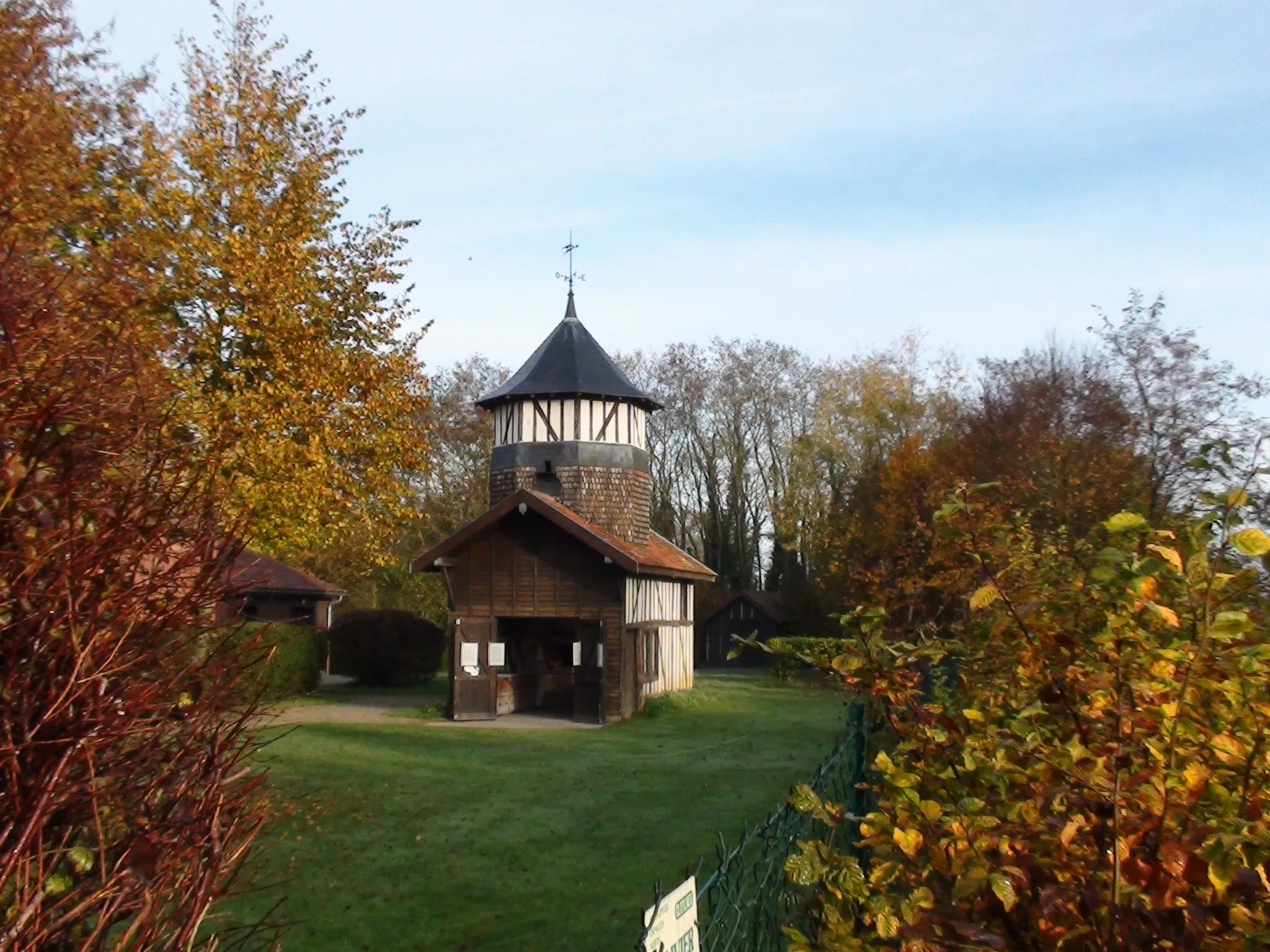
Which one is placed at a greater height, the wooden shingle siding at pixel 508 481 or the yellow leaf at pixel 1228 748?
the wooden shingle siding at pixel 508 481

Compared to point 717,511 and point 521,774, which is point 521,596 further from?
point 717,511

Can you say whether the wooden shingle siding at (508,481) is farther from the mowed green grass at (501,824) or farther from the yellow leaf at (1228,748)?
the yellow leaf at (1228,748)

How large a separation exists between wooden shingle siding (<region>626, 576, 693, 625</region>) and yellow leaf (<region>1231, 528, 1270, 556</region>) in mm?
21037

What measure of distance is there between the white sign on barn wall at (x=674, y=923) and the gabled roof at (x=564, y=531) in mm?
19064

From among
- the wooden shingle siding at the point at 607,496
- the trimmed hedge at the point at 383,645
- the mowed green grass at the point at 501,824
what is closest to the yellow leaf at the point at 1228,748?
the mowed green grass at the point at 501,824

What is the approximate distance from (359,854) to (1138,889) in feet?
32.3

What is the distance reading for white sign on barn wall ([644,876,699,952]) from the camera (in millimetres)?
2818

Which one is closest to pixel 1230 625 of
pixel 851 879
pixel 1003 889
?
pixel 1003 889

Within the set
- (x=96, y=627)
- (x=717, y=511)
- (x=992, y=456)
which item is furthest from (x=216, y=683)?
(x=717, y=511)

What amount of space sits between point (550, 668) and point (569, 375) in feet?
23.5

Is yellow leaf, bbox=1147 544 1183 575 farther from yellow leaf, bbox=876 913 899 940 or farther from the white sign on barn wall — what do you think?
the white sign on barn wall

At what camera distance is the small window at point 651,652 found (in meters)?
24.9

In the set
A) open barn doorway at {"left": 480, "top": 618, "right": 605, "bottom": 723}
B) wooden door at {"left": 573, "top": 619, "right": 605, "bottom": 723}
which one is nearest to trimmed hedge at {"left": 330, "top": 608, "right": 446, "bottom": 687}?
open barn doorway at {"left": 480, "top": 618, "right": 605, "bottom": 723}

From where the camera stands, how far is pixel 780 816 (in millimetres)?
4500
